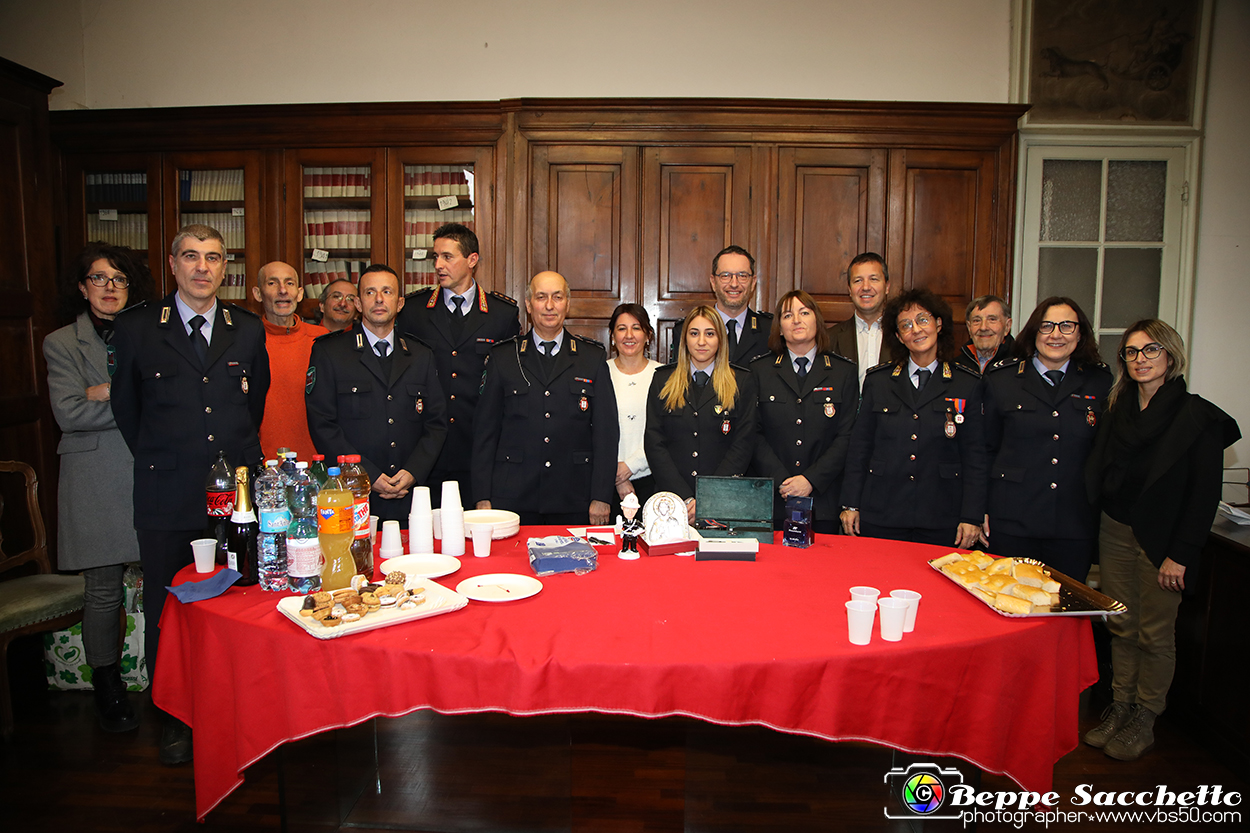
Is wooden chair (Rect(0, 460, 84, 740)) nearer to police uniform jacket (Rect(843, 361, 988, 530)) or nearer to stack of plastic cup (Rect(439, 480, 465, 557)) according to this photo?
stack of plastic cup (Rect(439, 480, 465, 557))

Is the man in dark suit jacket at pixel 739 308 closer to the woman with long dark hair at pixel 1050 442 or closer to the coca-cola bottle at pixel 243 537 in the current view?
the woman with long dark hair at pixel 1050 442

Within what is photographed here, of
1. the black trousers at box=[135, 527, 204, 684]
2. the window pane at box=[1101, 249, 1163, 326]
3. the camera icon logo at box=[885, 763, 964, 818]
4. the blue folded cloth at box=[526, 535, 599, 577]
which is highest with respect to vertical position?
the window pane at box=[1101, 249, 1163, 326]

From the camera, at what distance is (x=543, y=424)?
125 inches

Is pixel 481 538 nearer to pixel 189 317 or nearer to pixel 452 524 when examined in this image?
pixel 452 524

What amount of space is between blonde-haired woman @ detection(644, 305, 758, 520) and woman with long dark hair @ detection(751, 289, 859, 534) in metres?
0.12

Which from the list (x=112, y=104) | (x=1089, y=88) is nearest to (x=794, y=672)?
(x=1089, y=88)

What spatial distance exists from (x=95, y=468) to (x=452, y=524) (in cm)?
170

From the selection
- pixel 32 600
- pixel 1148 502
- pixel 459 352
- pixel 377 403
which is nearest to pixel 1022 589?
pixel 1148 502

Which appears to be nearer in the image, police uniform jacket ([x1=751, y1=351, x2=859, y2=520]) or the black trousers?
the black trousers

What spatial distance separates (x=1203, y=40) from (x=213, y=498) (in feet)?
20.3

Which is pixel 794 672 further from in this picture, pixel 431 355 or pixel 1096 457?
pixel 431 355

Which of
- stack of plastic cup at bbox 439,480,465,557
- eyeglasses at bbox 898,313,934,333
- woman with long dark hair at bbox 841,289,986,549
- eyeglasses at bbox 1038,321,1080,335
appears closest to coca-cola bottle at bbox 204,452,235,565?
stack of plastic cup at bbox 439,480,465,557

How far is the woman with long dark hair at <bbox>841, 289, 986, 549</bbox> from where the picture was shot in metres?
2.91

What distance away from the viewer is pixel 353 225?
191 inches
